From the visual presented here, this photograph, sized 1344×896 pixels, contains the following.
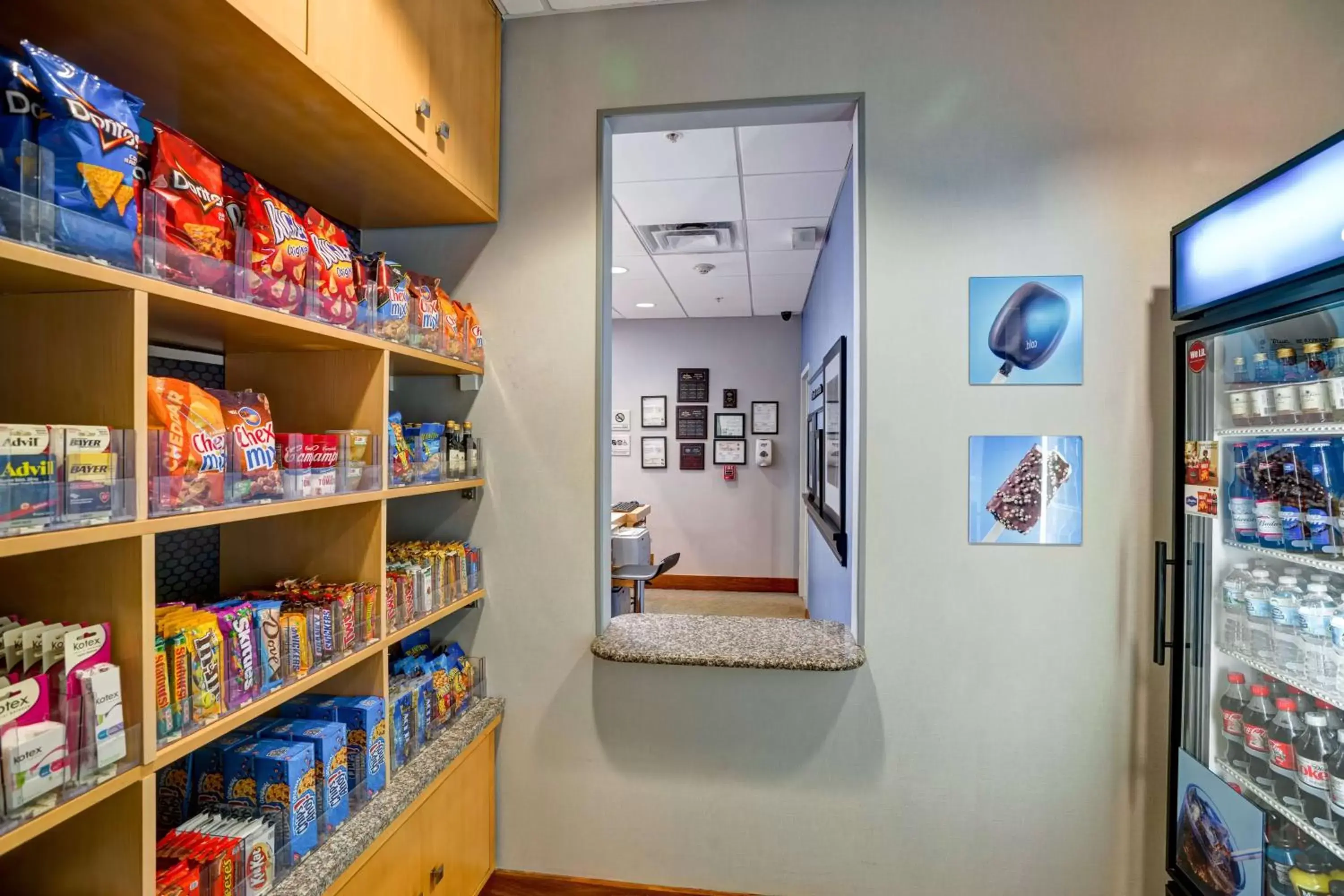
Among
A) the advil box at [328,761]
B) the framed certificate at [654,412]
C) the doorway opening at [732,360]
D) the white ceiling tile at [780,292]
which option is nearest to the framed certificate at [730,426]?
the doorway opening at [732,360]

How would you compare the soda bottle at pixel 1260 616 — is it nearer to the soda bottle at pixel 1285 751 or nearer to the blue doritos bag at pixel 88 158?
the soda bottle at pixel 1285 751

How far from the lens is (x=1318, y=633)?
4.81ft

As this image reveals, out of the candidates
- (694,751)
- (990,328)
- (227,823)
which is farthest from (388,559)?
(990,328)

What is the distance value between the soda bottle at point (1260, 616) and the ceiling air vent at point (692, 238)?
110 inches

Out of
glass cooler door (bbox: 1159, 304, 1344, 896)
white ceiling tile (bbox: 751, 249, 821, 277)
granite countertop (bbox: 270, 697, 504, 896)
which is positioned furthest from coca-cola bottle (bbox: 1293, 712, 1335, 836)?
white ceiling tile (bbox: 751, 249, 821, 277)

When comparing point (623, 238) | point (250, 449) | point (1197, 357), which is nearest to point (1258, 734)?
point (1197, 357)

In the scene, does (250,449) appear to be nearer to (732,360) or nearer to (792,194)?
(792,194)

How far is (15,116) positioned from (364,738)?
4.48ft

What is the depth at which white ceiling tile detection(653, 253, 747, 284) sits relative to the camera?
4238 mm

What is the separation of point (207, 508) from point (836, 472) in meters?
2.74

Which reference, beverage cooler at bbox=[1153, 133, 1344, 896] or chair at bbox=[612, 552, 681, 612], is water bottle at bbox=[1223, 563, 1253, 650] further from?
chair at bbox=[612, 552, 681, 612]

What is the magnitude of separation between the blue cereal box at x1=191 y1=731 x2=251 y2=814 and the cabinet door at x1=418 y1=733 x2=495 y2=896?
1.66 ft

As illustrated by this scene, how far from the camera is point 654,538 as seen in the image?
6.46m

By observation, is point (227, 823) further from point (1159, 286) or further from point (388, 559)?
point (1159, 286)
